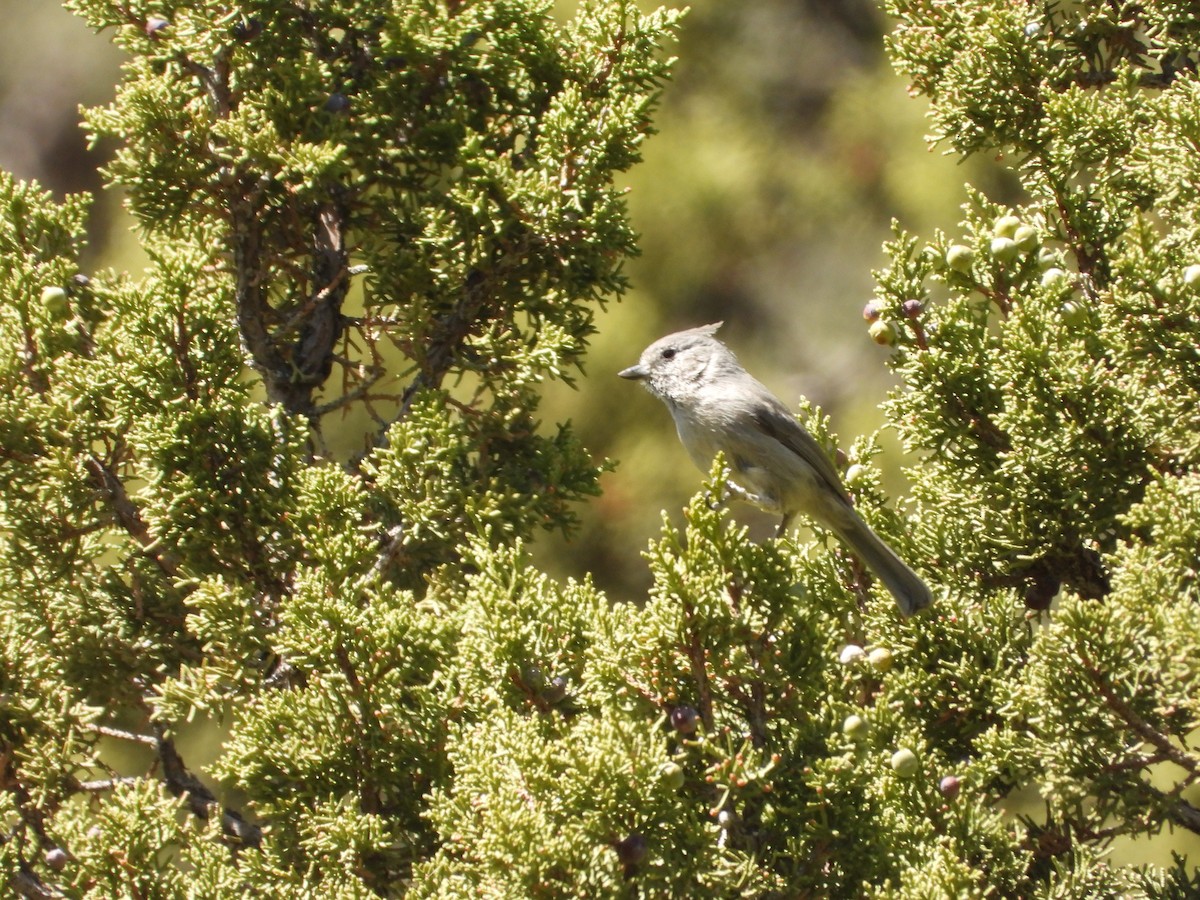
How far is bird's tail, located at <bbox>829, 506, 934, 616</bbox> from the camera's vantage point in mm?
2502

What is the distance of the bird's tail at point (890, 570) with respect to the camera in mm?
2502

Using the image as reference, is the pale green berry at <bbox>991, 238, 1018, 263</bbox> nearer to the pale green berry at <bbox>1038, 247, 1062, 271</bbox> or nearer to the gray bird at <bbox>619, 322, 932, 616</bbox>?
the pale green berry at <bbox>1038, 247, 1062, 271</bbox>

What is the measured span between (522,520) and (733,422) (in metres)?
1.10

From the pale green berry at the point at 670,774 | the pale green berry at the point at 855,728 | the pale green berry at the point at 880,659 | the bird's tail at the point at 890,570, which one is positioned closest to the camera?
the pale green berry at the point at 670,774

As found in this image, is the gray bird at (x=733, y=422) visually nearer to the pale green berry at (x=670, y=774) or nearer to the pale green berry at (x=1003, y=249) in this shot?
the pale green berry at (x=1003, y=249)

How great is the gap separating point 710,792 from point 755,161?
349 centimetres

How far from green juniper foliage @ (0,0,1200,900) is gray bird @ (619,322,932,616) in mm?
507

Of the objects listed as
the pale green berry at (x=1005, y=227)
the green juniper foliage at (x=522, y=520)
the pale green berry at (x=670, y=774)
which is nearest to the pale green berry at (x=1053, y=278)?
the green juniper foliage at (x=522, y=520)

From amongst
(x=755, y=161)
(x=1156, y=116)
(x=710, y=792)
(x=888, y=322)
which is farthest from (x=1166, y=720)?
(x=755, y=161)

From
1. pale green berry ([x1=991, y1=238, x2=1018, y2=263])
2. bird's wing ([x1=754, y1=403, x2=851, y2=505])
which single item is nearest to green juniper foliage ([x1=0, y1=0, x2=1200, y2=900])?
pale green berry ([x1=991, y1=238, x2=1018, y2=263])

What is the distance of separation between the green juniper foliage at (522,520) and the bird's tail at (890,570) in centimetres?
4

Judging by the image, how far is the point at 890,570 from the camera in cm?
259

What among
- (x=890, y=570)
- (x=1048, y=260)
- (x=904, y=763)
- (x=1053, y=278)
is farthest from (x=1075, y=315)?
(x=904, y=763)

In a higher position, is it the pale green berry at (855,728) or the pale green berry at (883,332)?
the pale green berry at (883,332)
